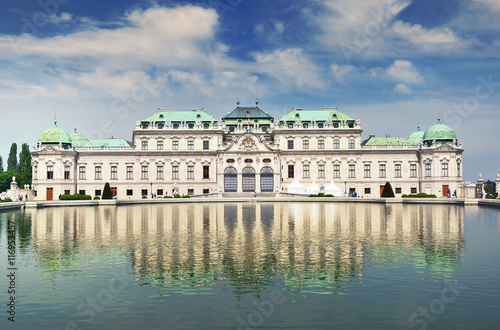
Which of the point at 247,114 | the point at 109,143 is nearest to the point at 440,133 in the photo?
the point at 247,114

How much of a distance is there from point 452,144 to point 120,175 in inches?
2896

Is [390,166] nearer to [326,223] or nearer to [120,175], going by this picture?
[120,175]

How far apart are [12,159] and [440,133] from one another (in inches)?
4470

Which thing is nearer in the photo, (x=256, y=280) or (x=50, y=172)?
(x=256, y=280)

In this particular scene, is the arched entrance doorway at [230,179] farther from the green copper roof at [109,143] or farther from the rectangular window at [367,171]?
the rectangular window at [367,171]

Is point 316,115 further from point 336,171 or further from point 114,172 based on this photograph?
point 114,172

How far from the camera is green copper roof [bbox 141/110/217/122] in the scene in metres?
103

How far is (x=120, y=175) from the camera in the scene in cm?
10200

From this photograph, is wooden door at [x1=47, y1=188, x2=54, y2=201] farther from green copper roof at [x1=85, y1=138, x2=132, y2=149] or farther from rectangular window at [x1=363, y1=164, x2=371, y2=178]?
rectangular window at [x1=363, y1=164, x2=371, y2=178]

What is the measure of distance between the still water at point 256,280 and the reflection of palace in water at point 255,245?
98 millimetres

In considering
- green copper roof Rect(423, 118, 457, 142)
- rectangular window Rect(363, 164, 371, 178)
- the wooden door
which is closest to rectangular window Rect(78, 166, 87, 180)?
the wooden door

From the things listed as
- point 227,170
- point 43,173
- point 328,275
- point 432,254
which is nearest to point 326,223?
point 432,254

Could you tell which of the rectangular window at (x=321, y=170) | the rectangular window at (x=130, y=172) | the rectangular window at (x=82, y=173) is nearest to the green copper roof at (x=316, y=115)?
the rectangular window at (x=321, y=170)

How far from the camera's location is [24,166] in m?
115
